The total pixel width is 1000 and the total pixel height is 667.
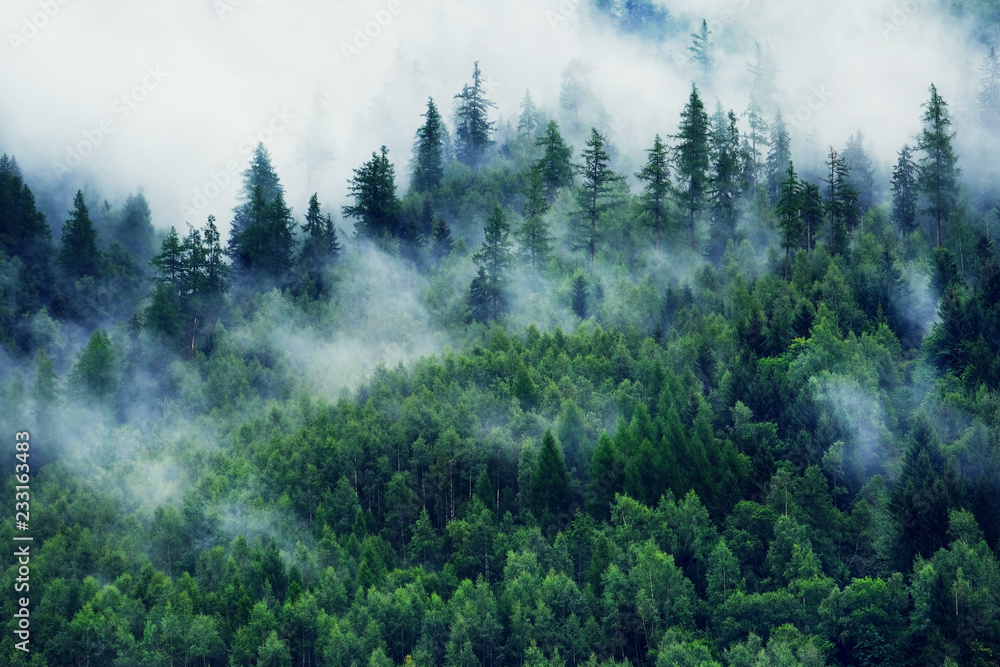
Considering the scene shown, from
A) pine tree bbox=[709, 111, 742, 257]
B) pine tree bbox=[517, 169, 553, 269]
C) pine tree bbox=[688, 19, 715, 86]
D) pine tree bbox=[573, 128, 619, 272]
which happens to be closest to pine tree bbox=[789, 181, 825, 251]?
pine tree bbox=[709, 111, 742, 257]

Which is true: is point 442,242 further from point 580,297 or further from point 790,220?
point 790,220

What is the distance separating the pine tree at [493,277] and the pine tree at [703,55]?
63.5 m

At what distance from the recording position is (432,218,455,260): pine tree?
104312 millimetres

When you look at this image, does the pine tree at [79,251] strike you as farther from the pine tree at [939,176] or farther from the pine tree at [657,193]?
the pine tree at [939,176]

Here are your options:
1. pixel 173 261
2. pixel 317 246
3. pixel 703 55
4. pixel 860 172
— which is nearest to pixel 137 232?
pixel 173 261

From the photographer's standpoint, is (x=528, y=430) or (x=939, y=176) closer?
(x=528, y=430)

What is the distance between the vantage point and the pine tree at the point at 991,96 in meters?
125

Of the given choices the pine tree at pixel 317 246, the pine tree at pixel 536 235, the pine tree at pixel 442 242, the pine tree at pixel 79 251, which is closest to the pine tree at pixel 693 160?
the pine tree at pixel 536 235

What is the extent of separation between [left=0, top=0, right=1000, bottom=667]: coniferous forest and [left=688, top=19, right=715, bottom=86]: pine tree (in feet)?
145

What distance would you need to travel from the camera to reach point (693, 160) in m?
103

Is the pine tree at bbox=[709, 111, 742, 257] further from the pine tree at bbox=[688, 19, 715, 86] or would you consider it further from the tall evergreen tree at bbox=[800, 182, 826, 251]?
the pine tree at bbox=[688, 19, 715, 86]

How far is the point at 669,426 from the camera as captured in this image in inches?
2854

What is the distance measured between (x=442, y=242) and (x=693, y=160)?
21.3 meters

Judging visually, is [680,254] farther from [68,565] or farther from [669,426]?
[68,565]
